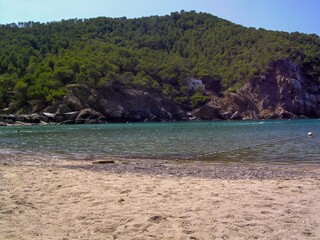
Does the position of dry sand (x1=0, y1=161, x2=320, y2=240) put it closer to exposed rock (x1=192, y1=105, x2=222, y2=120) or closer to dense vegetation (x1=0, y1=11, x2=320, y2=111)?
dense vegetation (x1=0, y1=11, x2=320, y2=111)

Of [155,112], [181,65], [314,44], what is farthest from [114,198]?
[314,44]

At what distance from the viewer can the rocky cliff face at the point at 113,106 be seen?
326 ft

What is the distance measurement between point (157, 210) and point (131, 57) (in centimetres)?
13795

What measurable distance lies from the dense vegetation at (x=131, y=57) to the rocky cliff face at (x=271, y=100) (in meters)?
6.16

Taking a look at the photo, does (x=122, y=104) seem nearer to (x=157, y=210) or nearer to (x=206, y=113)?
(x=206, y=113)

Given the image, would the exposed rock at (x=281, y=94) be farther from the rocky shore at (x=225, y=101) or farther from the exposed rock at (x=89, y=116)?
the exposed rock at (x=89, y=116)

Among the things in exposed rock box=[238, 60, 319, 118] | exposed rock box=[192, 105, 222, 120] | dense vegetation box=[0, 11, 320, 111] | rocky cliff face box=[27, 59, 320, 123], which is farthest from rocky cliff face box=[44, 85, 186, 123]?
exposed rock box=[238, 60, 319, 118]

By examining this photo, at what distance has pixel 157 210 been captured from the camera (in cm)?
782

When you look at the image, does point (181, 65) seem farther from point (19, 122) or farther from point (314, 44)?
point (19, 122)

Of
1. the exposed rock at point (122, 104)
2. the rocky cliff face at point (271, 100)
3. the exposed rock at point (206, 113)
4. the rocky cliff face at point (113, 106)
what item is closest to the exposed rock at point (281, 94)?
the rocky cliff face at point (271, 100)

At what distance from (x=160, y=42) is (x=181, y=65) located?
39.8 metres

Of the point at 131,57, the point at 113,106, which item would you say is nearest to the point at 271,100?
the point at 131,57

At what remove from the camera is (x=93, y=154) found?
24.7 m

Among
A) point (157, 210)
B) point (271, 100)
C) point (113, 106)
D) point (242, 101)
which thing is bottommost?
point (157, 210)
